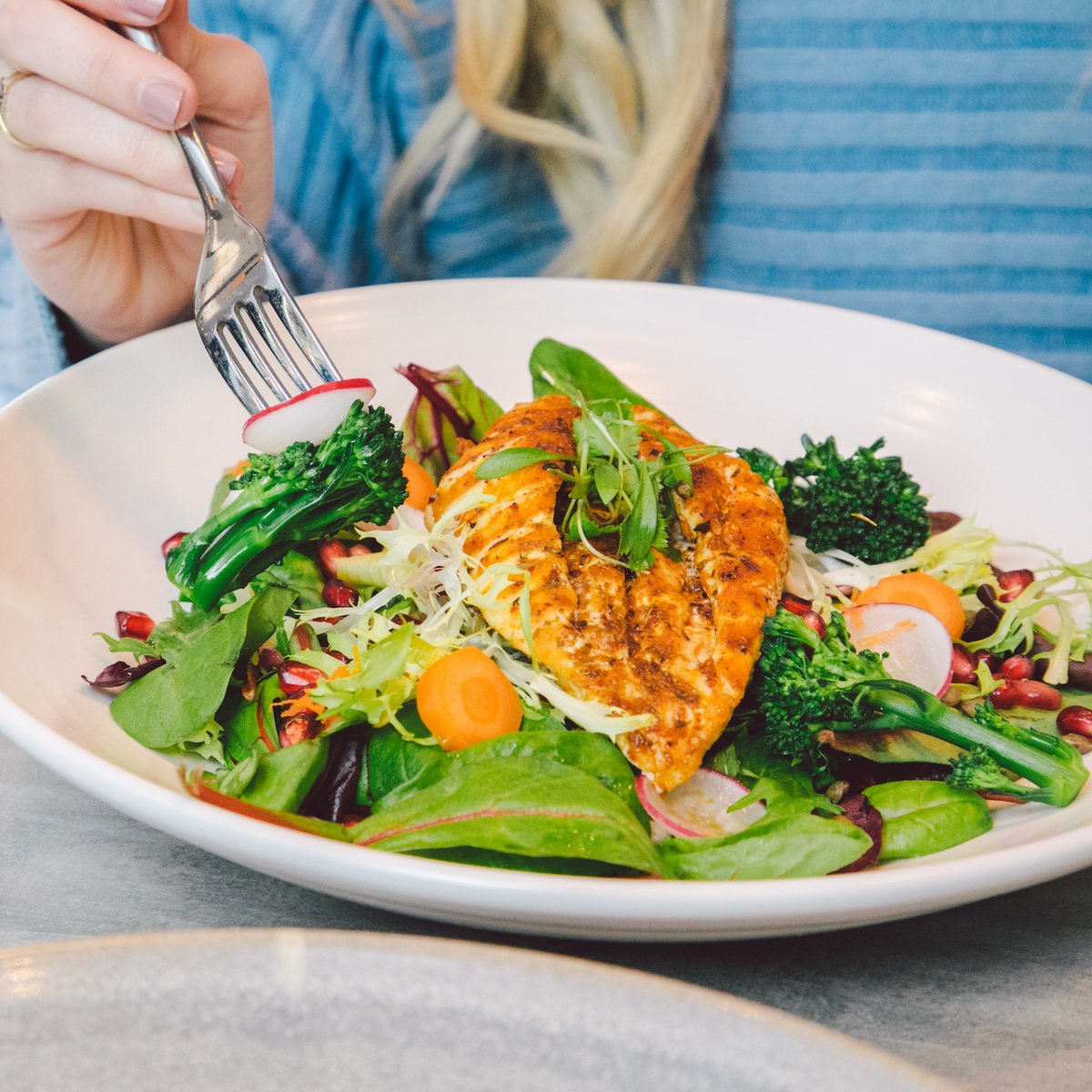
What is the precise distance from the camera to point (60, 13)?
221cm

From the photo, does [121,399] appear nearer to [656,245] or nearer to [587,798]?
[587,798]

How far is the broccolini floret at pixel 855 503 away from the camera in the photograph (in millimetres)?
2418

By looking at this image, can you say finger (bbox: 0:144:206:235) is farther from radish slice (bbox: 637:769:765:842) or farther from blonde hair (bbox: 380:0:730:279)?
blonde hair (bbox: 380:0:730:279)

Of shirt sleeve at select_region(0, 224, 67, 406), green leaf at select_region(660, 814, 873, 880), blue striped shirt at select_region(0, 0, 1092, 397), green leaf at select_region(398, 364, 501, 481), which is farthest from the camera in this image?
blue striped shirt at select_region(0, 0, 1092, 397)

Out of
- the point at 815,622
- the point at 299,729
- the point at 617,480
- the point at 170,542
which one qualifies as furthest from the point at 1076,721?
the point at 170,542

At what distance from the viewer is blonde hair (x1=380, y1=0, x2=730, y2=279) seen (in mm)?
4152

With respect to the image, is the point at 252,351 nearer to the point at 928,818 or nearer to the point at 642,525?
the point at 642,525

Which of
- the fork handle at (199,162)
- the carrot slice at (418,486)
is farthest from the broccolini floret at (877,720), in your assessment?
the fork handle at (199,162)

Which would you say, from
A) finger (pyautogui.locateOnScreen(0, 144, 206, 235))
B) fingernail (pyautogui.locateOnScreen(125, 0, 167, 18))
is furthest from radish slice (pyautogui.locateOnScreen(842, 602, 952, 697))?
fingernail (pyautogui.locateOnScreen(125, 0, 167, 18))

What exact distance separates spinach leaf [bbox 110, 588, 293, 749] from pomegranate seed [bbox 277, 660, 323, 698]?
9cm

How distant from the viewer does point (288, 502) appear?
6.61 ft

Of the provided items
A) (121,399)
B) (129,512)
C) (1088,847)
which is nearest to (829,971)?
(1088,847)

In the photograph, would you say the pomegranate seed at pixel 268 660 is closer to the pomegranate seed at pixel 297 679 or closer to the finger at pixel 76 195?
the pomegranate seed at pixel 297 679

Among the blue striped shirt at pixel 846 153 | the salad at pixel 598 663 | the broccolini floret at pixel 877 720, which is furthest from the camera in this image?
the blue striped shirt at pixel 846 153
